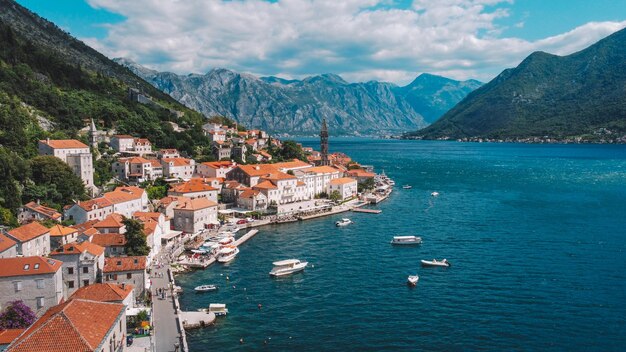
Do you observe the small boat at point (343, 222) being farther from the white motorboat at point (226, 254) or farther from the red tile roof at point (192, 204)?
the white motorboat at point (226, 254)

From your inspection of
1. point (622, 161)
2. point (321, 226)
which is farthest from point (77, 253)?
point (622, 161)

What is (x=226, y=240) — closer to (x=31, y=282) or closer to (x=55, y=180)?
(x=55, y=180)

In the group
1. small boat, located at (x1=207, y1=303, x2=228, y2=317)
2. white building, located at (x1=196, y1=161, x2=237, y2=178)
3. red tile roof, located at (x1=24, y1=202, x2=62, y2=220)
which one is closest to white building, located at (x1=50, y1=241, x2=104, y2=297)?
small boat, located at (x1=207, y1=303, x2=228, y2=317)

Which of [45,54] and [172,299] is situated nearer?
[172,299]

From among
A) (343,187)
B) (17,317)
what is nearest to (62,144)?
(17,317)

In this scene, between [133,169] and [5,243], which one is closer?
[5,243]

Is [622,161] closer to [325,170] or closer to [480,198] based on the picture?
[480,198]
